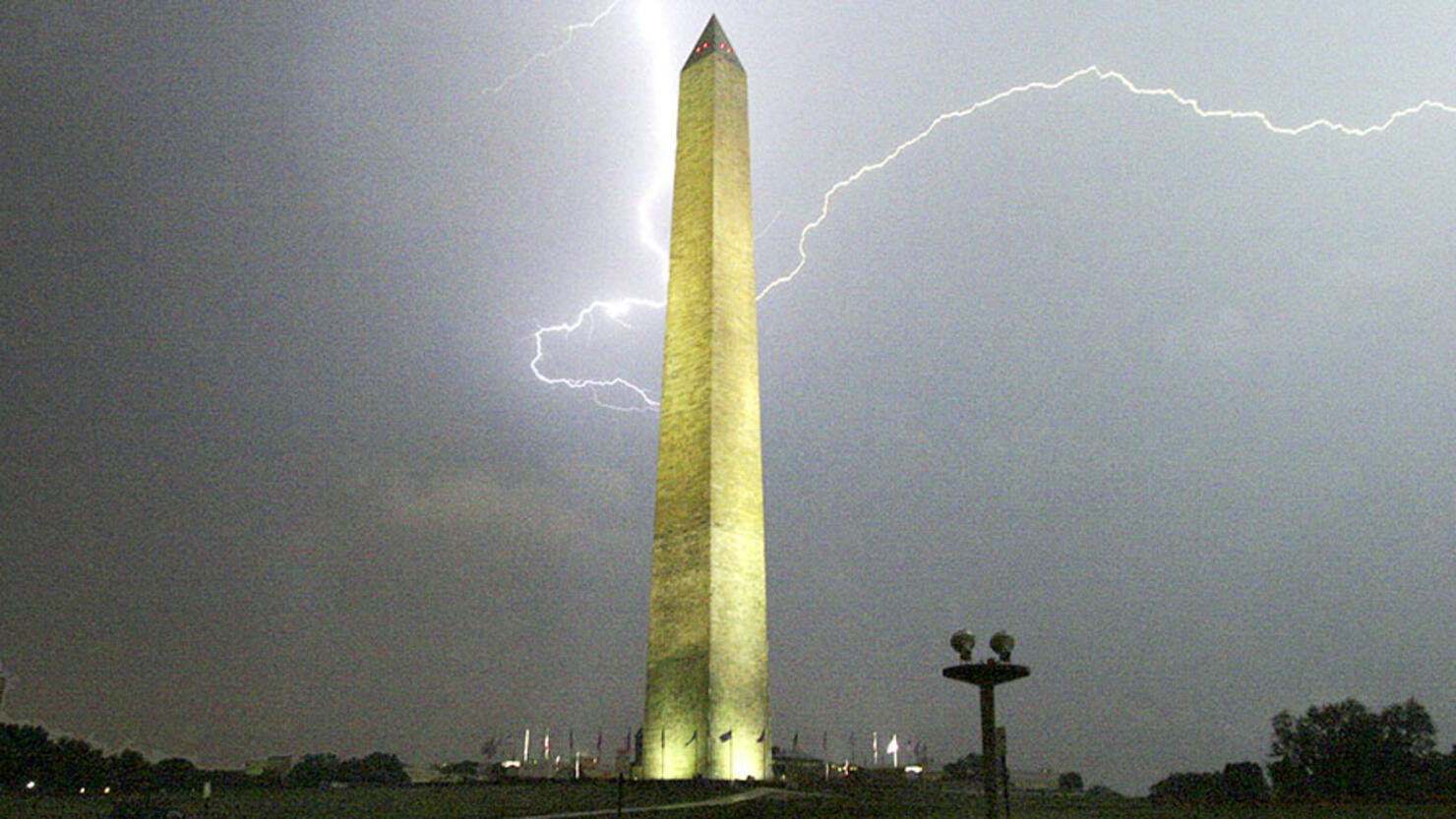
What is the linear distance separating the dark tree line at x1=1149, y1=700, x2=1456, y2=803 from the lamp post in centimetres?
2386

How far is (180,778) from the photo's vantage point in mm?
30469

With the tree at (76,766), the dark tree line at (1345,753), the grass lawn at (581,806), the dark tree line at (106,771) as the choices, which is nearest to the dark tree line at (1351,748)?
the dark tree line at (1345,753)

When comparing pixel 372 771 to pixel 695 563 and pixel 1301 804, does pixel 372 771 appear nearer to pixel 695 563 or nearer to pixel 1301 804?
pixel 695 563

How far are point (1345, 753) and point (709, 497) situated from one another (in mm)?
23560

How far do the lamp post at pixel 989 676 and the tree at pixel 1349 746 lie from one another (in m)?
27.7

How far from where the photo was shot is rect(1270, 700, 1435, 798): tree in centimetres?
3177

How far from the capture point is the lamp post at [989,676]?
286 inches

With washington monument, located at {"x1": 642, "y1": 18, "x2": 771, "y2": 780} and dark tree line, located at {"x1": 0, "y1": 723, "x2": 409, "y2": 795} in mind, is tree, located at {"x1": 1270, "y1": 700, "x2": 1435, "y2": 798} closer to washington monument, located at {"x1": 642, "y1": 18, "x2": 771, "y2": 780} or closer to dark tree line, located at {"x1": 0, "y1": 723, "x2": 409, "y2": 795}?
washington monument, located at {"x1": 642, "y1": 18, "x2": 771, "y2": 780}

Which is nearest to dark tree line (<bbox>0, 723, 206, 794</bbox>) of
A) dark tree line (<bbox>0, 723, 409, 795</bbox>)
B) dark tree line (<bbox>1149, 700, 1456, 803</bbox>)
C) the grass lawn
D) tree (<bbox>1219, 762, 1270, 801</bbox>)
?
dark tree line (<bbox>0, 723, 409, 795</bbox>)

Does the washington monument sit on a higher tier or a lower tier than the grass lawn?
higher

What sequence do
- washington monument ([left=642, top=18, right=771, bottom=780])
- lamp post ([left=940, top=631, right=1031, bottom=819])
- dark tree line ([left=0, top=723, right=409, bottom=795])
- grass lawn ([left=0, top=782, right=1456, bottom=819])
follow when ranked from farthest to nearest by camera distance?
dark tree line ([left=0, top=723, right=409, bottom=795]) < washington monument ([left=642, top=18, right=771, bottom=780]) < grass lawn ([left=0, top=782, right=1456, bottom=819]) < lamp post ([left=940, top=631, right=1031, bottom=819])

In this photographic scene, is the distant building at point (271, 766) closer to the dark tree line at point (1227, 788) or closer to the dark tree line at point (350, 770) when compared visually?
the dark tree line at point (350, 770)

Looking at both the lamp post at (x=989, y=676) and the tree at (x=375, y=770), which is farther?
the tree at (x=375, y=770)

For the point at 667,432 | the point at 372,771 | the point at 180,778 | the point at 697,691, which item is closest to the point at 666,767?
the point at 697,691
